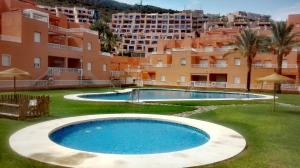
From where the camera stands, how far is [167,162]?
7785 mm

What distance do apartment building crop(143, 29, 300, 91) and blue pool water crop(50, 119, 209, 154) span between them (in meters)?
31.2

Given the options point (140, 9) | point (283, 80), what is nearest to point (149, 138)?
point (283, 80)

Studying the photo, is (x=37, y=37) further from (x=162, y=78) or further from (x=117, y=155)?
(x=117, y=155)

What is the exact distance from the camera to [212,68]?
48.5m

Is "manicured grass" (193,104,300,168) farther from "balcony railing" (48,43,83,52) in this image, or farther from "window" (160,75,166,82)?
"window" (160,75,166,82)

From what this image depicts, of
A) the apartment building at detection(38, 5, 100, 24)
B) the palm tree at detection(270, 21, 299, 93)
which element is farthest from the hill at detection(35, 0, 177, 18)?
the palm tree at detection(270, 21, 299, 93)

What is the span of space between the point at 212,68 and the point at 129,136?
3781 cm

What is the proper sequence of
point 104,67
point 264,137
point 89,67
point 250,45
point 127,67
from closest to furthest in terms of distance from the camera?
1. point 264,137
2. point 250,45
3. point 89,67
4. point 104,67
5. point 127,67

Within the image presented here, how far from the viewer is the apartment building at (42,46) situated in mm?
30750

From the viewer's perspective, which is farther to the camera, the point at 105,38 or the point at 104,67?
the point at 105,38

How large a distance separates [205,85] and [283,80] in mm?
28621

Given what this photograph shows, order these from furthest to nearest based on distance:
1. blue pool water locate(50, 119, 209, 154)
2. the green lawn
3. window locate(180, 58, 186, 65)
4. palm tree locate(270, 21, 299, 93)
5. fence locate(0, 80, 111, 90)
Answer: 1. window locate(180, 58, 186, 65)
2. palm tree locate(270, 21, 299, 93)
3. fence locate(0, 80, 111, 90)
4. blue pool water locate(50, 119, 209, 154)
5. the green lawn

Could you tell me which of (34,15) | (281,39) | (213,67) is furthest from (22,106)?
(213,67)

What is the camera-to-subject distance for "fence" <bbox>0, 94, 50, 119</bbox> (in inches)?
545
